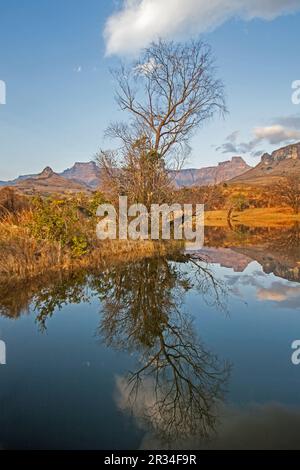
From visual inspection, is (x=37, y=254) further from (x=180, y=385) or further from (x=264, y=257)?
(x=264, y=257)

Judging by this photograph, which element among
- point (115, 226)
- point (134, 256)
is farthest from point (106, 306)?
point (115, 226)

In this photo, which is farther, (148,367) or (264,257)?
(264,257)

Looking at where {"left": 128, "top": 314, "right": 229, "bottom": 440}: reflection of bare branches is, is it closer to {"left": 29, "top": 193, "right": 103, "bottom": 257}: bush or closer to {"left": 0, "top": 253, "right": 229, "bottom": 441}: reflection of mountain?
{"left": 0, "top": 253, "right": 229, "bottom": 441}: reflection of mountain

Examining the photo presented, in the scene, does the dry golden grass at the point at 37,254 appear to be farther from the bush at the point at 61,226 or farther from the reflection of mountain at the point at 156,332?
the reflection of mountain at the point at 156,332

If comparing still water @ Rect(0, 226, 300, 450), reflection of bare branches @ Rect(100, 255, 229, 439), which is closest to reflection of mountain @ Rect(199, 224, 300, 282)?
still water @ Rect(0, 226, 300, 450)

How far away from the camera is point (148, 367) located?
415cm

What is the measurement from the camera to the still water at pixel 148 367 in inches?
116

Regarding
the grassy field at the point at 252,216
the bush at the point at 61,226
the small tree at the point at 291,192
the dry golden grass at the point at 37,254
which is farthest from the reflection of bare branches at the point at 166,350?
the small tree at the point at 291,192

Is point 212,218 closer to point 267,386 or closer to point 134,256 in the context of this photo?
point 134,256

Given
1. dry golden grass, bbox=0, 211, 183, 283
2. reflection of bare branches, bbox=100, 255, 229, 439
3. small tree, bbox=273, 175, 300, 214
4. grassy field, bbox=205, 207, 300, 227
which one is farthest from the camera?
small tree, bbox=273, 175, 300, 214

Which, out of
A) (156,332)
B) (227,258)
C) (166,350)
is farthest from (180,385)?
(227,258)

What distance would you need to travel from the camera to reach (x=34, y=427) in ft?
9.94

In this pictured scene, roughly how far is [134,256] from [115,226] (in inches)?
106

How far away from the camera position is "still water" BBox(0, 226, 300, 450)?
2957 mm
